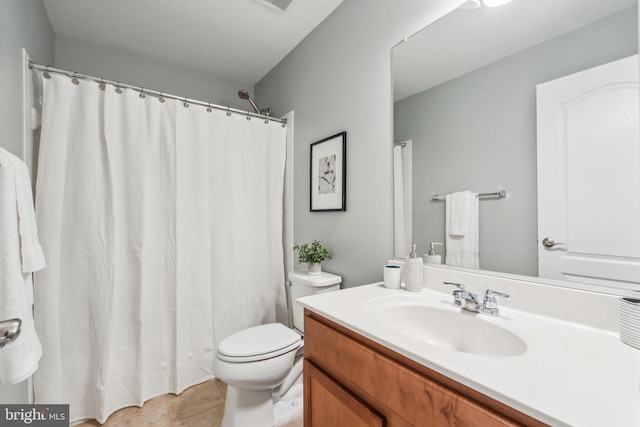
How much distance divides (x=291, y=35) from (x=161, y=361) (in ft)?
7.78

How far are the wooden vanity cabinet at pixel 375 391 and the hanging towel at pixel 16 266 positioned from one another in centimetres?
86

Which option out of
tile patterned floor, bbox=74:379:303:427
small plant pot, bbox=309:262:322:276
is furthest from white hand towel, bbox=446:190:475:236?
tile patterned floor, bbox=74:379:303:427

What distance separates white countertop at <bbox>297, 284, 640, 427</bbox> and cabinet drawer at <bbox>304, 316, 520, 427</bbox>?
0.14ft

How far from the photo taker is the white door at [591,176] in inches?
29.4

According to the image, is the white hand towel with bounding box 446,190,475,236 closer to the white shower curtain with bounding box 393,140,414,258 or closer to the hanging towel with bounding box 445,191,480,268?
the hanging towel with bounding box 445,191,480,268

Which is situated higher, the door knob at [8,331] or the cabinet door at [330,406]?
the door knob at [8,331]

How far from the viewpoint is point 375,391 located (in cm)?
74

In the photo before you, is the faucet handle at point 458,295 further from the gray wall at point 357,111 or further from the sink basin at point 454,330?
the gray wall at point 357,111

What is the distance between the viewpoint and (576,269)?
0.85 meters

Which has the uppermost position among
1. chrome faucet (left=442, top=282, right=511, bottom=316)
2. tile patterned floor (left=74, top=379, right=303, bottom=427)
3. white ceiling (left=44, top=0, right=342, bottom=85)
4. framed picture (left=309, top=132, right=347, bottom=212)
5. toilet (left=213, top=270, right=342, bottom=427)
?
white ceiling (left=44, top=0, right=342, bottom=85)

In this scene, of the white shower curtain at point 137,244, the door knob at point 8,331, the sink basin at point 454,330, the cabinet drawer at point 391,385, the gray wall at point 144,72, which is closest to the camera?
the cabinet drawer at point 391,385

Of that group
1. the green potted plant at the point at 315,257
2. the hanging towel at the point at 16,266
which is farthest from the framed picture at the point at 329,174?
the hanging towel at the point at 16,266

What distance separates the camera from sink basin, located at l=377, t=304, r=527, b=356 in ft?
2.63

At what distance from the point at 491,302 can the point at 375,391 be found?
1.63 ft
